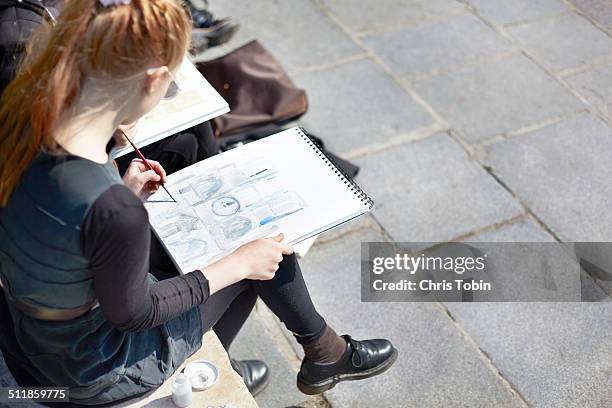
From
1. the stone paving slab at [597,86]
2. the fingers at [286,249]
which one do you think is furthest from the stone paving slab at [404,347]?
the stone paving slab at [597,86]

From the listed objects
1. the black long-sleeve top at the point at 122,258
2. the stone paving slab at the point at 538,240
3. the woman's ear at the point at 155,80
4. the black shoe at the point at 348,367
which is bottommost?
the stone paving slab at the point at 538,240

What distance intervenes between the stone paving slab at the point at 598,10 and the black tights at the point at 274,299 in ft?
9.90

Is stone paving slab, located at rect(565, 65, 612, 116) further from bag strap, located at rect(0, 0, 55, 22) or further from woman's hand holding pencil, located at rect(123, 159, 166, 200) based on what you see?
bag strap, located at rect(0, 0, 55, 22)

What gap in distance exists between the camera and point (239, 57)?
11.2ft

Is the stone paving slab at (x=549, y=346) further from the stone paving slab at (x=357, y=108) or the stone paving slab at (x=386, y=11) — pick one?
the stone paving slab at (x=386, y=11)

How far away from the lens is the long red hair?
133 centimetres

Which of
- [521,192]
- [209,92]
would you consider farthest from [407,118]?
[209,92]

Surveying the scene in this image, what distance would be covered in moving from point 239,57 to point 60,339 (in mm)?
2102

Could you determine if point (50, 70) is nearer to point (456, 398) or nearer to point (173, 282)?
point (173, 282)

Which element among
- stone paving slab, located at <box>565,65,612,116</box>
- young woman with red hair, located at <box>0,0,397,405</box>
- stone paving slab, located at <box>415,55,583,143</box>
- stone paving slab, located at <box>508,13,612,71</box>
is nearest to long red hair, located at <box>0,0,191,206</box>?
young woman with red hair, located at <box>0,0,397,405</box>

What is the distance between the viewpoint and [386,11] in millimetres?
4242

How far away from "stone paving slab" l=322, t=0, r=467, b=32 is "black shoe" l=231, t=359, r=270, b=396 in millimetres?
2332

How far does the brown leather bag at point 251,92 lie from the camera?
3191 mm

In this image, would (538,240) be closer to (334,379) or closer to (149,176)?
(334,379)
